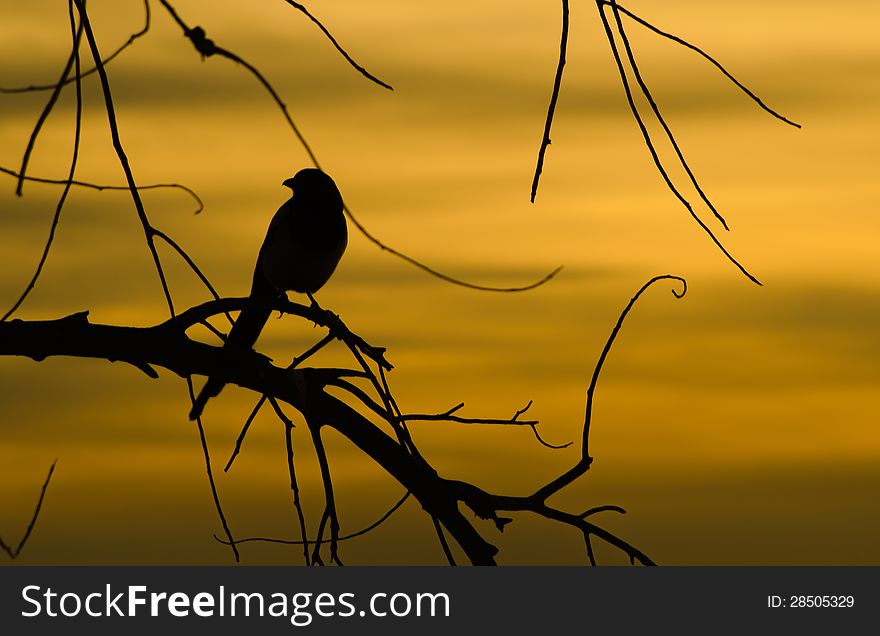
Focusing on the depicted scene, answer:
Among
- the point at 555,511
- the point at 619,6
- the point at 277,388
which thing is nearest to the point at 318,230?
the point at 277,388

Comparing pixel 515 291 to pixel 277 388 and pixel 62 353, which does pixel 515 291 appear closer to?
pixel 277 388

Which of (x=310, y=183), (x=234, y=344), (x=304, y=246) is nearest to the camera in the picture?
(x=234, y=344)

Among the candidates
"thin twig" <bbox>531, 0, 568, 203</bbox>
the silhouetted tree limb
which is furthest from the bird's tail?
"thin twig" <bbox>531, 0, 568, 203</bbox>

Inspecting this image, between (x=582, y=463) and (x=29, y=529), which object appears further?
(x=582, y=463)

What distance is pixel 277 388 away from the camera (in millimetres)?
3686

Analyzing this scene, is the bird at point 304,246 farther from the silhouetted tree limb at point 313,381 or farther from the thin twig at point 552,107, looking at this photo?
the thin twig at point 552,107

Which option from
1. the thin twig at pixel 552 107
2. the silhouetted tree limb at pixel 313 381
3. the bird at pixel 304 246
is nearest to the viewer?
the thin twig at pixel 552 107

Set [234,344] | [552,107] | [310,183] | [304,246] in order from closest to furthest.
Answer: [552,107], [234,344], [304,246], [310,183]

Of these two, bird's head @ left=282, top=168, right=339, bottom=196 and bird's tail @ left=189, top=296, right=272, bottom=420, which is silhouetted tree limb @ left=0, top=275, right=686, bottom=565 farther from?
bird's head @ left=282, top=168, right=339, bottom=196

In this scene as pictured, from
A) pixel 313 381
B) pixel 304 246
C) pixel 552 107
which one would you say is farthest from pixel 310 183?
pixel 552 107

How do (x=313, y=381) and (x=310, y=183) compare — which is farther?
(x=310, y=183)

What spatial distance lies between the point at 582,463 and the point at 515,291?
1.21m

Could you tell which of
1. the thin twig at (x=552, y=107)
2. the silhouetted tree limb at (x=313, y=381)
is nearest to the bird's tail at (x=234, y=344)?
the silhouetted tree limb at (x=313, y=381)

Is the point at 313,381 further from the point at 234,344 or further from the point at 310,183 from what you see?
the point at 310,183
